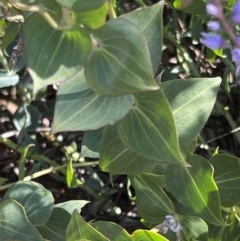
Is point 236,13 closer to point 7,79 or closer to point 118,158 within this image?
point 118,158

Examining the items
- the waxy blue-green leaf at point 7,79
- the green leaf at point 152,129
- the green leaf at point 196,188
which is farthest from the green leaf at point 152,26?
the waxy blue-green leaf at point 7,79

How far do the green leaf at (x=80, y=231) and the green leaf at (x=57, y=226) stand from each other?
0.30ft

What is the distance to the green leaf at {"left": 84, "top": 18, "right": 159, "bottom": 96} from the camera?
0.44 metres

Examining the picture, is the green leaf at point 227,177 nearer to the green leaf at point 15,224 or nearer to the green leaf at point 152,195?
the green leaf at point 152,195

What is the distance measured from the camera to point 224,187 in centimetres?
66

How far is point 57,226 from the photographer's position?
683mm

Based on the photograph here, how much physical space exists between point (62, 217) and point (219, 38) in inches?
12.6

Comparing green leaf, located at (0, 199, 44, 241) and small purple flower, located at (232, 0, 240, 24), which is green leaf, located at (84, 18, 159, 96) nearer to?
small purple flower, located at (232, 0, 240, 24)

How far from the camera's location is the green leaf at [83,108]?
468mm

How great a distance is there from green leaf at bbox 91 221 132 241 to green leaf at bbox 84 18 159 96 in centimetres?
20

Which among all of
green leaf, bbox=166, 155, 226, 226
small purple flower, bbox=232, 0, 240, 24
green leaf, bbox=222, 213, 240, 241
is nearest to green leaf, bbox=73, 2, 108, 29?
small purple flower, bbox=232, 0, 240, 24

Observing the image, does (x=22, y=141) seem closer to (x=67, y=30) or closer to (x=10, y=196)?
(x=10, y=196)

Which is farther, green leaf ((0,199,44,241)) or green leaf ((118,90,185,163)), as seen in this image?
green leaf ((0,199,44,241))

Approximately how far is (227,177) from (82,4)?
332mm
